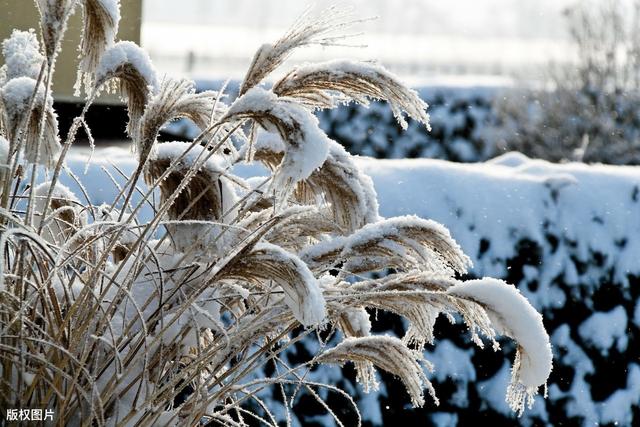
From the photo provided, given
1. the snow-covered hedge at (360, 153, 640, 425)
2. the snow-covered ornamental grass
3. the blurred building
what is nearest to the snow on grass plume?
the snow-covered ornamental grass

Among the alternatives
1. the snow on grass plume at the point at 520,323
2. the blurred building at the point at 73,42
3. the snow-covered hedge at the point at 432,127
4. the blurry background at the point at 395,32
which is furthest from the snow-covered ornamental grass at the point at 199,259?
the blurry background at the point at 395,32

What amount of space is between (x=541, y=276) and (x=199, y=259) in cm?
189

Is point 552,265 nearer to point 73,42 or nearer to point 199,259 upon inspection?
point 199,259

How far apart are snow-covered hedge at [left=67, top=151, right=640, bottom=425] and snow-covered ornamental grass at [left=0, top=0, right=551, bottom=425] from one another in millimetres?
1459

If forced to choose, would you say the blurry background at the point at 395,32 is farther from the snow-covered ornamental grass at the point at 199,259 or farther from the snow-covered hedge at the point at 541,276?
the snow-covered ornamental grass at the point at 199,259

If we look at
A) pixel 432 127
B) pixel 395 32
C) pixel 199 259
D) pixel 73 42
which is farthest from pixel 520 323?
pixel 395 32

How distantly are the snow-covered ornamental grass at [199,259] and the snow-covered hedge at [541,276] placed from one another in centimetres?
146

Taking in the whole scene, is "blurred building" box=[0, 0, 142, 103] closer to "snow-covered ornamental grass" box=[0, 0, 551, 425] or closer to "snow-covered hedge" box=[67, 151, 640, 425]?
"snow-covered hedge" box=[67, 151, 640, 425]

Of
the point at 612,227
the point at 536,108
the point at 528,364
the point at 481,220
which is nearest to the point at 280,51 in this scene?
the point at 528,364

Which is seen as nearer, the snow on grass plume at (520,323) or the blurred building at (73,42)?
the snow on grass plume at (520,323)

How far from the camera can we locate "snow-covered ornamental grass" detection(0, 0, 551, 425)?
5.52 ft

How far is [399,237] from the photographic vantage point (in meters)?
1.79

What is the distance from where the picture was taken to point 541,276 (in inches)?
141

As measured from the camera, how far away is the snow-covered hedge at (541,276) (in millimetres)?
3488
